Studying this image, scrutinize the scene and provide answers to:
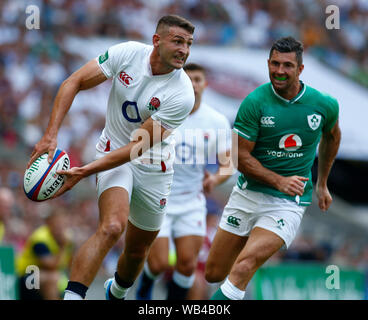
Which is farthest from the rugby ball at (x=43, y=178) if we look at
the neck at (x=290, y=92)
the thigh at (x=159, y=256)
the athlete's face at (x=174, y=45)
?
the thigh at (x=159, y=256)

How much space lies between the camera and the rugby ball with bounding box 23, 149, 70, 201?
20.8ft

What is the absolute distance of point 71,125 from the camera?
1476 cm

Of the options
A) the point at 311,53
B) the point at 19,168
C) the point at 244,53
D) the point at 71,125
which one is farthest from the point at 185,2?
the point at 19,168

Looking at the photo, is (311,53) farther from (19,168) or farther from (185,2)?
(19,168)

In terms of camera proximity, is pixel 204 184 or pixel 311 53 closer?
pixel 204 184

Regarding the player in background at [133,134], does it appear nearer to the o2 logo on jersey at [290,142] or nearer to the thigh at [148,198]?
the thigh at [148,198]

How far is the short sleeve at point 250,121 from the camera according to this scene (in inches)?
273

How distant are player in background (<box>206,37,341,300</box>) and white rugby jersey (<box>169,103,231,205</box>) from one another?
1.78 meters

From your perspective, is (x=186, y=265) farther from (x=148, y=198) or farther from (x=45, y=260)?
(x=45, y=260)

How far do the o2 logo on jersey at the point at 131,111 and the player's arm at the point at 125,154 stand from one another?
0.21 meters

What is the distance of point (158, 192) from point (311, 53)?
45.2ft

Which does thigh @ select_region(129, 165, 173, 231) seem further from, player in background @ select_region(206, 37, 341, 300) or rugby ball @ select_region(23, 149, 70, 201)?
rugby ball @ select_region(23, 149, 70, 201)

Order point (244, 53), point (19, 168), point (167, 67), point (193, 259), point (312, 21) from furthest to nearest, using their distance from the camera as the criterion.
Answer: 1. point (312, 21)
2. point (244, 53)
3. point (19, 168)
4. point (193, 259)
5. point (167, 67)
